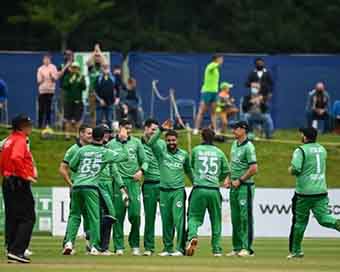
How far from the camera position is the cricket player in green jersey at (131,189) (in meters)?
27.2

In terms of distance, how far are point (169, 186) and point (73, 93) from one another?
51.7ft

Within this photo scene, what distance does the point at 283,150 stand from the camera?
145ft

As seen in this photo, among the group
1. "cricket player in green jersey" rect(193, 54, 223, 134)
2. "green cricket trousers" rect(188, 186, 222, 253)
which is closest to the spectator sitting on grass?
"cricket player in green jersey" rect(193, 54, 223, 134)

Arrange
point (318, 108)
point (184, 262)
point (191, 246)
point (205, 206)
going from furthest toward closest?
1. point (318, 108)
2. point (205, 206)
3. point (191, 246)
4. point (184, 262)

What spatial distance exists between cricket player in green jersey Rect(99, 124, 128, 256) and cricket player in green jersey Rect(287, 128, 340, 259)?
289 cm

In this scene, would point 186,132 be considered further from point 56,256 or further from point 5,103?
point 56,256

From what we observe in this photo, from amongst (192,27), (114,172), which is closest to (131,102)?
(114,172)

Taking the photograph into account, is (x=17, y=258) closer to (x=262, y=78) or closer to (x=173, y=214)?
(x=173, y=214)

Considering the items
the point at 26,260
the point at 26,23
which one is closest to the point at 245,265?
the point at 26,260

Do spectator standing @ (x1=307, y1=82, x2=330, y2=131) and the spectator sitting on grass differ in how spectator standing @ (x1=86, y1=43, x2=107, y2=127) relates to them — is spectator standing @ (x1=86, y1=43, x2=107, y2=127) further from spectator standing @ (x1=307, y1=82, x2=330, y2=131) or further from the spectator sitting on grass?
spectator standing @ (x1=307, y1=82, x2=330, y2=131)

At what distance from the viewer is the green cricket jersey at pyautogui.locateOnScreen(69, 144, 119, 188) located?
25.6 meters

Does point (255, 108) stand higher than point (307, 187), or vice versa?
point (255, 108)

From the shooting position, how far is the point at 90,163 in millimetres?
25609

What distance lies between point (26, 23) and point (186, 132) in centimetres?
1864
